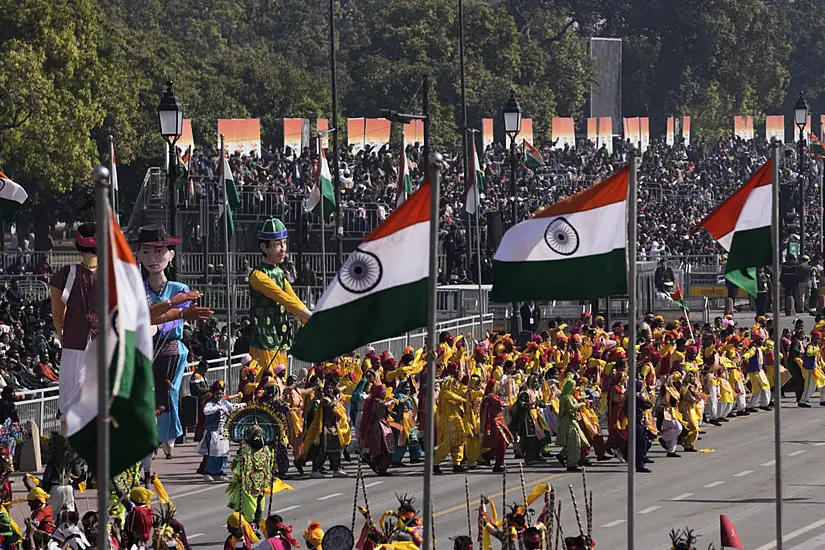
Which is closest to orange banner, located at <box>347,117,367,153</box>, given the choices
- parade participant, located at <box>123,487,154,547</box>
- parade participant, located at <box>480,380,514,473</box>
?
parade participant, located at <box>480,380,514,473</box>

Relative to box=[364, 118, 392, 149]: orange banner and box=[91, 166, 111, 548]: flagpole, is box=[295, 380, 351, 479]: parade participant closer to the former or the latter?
box=[91, 166, 111, 548]: flagpole

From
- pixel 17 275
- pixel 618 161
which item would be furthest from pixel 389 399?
pixel 618 161

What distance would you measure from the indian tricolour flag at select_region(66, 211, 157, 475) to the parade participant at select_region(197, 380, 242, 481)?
13.4 metres

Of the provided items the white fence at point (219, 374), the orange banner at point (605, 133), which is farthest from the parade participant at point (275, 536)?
the orange banner at point (605, 133)

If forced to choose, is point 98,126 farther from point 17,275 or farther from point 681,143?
point 681,143

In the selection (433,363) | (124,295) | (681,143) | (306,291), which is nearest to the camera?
(124,295)

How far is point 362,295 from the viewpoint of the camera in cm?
1305

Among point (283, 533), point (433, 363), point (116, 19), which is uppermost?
point (116, 19)

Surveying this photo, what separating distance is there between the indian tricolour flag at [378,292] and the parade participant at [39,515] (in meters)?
5.26

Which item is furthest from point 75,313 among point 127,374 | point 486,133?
point 486,133

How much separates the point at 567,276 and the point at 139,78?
46.1 meters

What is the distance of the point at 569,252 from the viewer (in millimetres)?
14477

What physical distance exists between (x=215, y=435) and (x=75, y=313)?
314 inches

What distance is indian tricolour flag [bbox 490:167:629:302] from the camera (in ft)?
47.2
